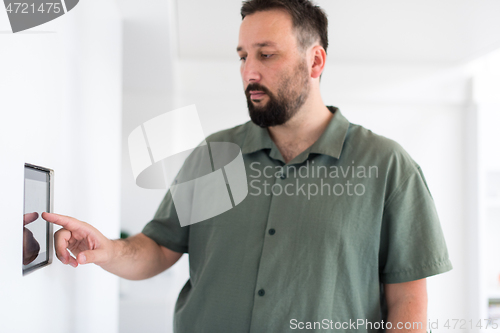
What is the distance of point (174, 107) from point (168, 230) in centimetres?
181

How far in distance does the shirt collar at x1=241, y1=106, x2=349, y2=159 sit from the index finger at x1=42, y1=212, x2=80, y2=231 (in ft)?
1.61

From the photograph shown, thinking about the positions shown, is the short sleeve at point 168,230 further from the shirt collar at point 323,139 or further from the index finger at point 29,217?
the index finger at point 29,217

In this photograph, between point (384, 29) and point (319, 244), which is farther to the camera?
point (384, 29)

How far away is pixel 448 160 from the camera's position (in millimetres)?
2793

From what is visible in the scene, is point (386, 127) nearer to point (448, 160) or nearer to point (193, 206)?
point (448, 160)

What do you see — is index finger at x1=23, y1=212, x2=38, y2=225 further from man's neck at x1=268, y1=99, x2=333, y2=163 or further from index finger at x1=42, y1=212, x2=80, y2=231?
man's neck at x1=268, y1=99, x2=333, y2=163

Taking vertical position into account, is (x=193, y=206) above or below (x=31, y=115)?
below

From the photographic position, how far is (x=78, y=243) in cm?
76

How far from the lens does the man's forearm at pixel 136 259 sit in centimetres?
86

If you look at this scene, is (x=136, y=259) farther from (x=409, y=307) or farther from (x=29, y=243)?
(x=409, y=307)

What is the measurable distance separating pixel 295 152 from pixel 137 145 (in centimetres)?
41

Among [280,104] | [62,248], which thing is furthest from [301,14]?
[62,248]

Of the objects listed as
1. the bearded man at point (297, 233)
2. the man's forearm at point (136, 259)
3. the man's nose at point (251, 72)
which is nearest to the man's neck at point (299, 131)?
the bearded man at point (297, 233)

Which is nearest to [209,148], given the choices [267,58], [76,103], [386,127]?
[267,58]
